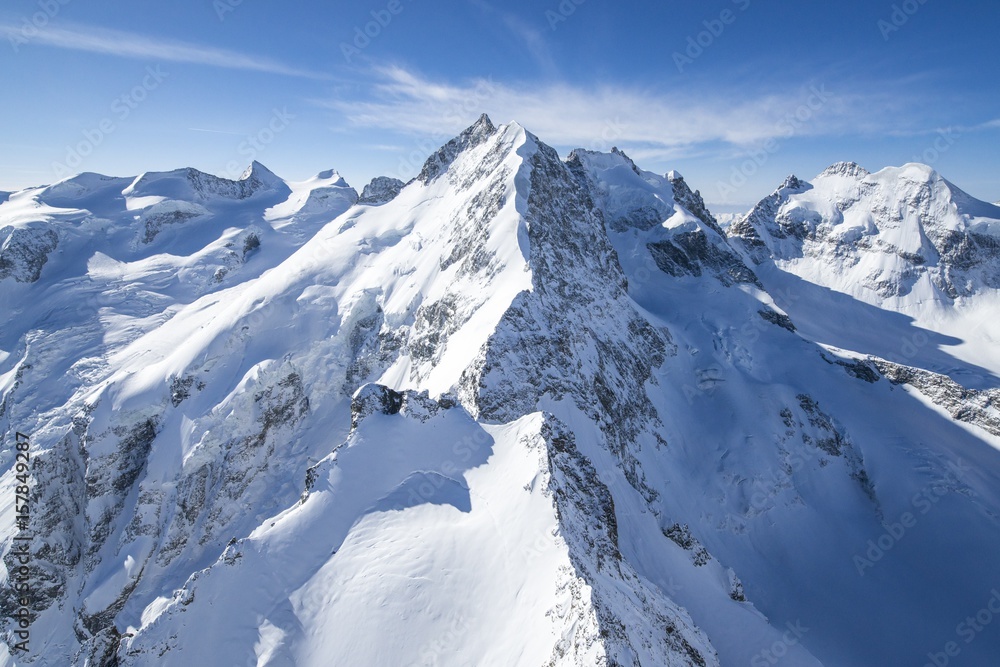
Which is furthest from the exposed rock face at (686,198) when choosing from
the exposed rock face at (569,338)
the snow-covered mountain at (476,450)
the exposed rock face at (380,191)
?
the exposed rock face at (380,191)

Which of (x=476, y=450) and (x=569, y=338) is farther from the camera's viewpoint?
(x=569, y=338)

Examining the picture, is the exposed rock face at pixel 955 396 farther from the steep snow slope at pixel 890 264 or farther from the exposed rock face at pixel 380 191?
the exposed rock face at pixel 380 191

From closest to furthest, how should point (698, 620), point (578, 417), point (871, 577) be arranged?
point (698, 620) < point (578, 417) < point (871, 577)

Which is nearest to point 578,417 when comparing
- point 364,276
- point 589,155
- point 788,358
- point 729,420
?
point 729,420

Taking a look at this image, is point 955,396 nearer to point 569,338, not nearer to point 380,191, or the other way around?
point 569,338

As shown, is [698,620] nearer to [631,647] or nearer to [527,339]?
[631,647]

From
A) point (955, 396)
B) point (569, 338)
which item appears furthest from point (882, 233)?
point (569, 338)

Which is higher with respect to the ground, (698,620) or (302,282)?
(302,282)
